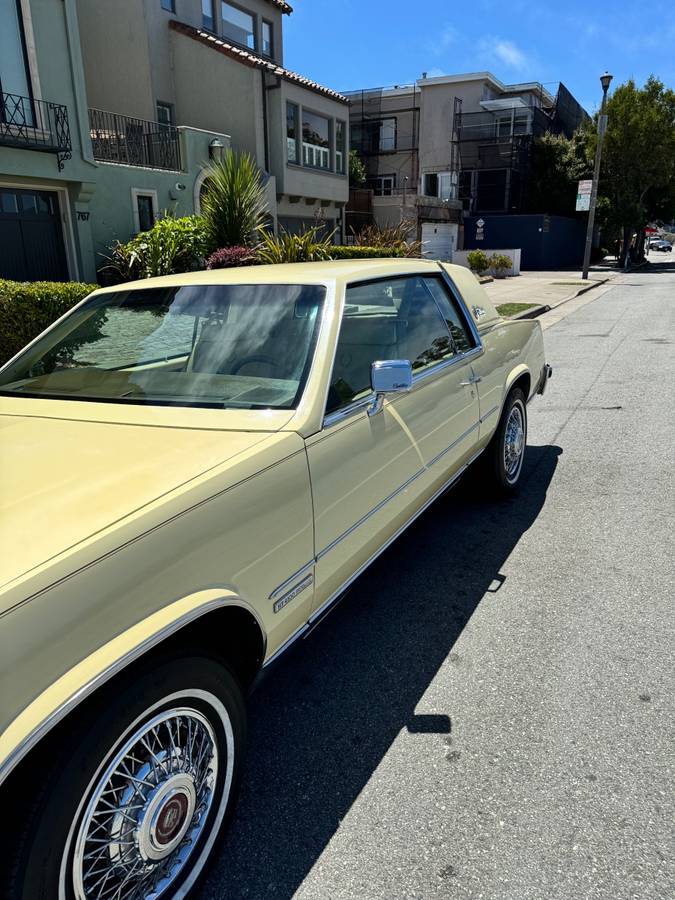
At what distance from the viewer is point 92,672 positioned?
151cm

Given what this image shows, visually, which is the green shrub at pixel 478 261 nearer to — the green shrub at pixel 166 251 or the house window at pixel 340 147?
the house window at pixel 340 147

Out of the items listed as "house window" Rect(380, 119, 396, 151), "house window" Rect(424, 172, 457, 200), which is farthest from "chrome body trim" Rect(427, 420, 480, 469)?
"house window" Rect(380, 119, 396, 151)

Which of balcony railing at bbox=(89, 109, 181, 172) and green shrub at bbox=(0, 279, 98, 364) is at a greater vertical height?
balcony railing at bbox=(89, 109, 181, 172)

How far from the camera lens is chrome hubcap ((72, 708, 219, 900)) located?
1.64m

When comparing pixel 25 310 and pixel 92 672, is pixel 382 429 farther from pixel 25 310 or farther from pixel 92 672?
pixel 25 310

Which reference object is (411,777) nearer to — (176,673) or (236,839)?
(236,839)

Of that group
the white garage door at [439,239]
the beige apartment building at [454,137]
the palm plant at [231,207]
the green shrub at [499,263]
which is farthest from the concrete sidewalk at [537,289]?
the beige apartment building at [454,137]

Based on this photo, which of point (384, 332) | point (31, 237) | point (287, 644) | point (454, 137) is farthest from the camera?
point (454, 137)

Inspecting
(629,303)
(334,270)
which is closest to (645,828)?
(334,270)

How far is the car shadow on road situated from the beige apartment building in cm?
3627

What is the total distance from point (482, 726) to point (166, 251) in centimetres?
1117

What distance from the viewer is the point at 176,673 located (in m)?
1.77

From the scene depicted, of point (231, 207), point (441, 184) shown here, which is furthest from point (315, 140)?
point (441, 184)

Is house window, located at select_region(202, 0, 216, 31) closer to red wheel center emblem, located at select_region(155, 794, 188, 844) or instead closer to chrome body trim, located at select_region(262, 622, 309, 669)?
chrome body trim, located at select_region(262, 622, 309, 669)
